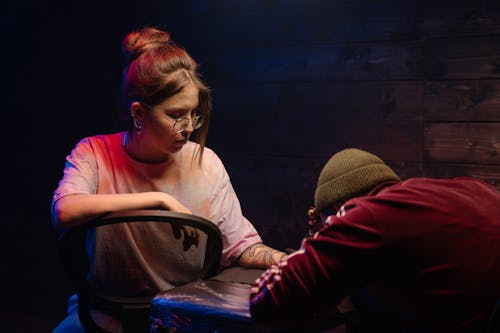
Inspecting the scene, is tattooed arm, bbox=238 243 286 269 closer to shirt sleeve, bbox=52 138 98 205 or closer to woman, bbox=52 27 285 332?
woman, bbox=52 27 285 332

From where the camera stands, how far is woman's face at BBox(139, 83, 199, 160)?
178cm

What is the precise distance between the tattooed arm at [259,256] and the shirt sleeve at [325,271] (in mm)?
615

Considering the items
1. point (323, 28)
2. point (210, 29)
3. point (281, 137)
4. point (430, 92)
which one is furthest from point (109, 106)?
point (430, 92)

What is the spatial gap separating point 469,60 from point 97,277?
181 centimetres

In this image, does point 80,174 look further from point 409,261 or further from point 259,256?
point 409,261

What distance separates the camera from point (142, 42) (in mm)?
1827

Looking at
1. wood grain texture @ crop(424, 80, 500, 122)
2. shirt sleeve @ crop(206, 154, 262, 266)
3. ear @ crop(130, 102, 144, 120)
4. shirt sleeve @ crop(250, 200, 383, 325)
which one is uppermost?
ear @ crop(130, 102, 144, 120)

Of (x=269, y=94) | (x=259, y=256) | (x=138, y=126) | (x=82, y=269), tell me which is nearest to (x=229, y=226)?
(x=259, y=256)

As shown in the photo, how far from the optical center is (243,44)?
2.78 meters

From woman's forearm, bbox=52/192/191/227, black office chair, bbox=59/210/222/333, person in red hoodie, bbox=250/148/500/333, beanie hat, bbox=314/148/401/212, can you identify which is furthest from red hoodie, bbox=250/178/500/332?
woman's forearm, bbox=52/192/191/227

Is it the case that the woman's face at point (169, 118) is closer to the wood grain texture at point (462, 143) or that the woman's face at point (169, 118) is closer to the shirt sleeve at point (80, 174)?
the shirt sleeve at point (80, 174)

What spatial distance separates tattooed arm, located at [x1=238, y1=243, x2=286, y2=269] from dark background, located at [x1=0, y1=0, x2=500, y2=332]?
2.93ft

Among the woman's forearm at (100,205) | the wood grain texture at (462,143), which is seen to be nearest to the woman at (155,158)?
the woman's forearm at (100,205)

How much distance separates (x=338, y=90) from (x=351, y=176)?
1.34 meters
